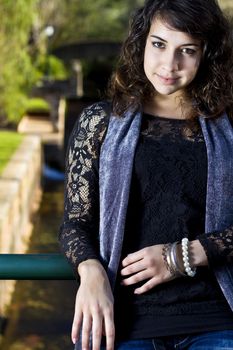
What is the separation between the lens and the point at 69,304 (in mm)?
7684

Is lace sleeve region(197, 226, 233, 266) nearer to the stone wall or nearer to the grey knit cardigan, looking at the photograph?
the grey knit cardigan

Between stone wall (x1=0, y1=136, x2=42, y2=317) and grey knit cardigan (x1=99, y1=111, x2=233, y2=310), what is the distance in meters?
4.91

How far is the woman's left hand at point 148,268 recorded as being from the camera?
71.4 inches

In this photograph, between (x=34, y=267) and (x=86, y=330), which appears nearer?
(x=86, y=330)

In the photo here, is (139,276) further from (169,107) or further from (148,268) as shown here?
(169,107)

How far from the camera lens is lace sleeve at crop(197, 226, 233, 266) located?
183 cm

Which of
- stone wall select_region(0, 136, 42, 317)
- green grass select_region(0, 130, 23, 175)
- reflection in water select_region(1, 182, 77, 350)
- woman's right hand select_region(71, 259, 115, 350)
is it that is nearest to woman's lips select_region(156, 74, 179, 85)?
woman's right hand select_region(71, 259, 115, 350)

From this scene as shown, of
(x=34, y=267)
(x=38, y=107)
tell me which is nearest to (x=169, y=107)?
(x=34, y=267)

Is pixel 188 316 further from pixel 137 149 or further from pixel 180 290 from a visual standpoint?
pixel 137 149

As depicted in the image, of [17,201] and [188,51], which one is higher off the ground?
[188,51]

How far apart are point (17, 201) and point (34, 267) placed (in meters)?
6.69

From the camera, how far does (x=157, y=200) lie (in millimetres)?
1869

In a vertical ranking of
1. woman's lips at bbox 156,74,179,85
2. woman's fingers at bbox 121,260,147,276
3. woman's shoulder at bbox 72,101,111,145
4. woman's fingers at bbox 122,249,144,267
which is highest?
woman's lips at bbox 156,74,179,85

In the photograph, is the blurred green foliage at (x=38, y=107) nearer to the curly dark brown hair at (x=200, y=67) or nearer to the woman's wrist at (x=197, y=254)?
the curly dark brown hair at (x=200, y=67)
